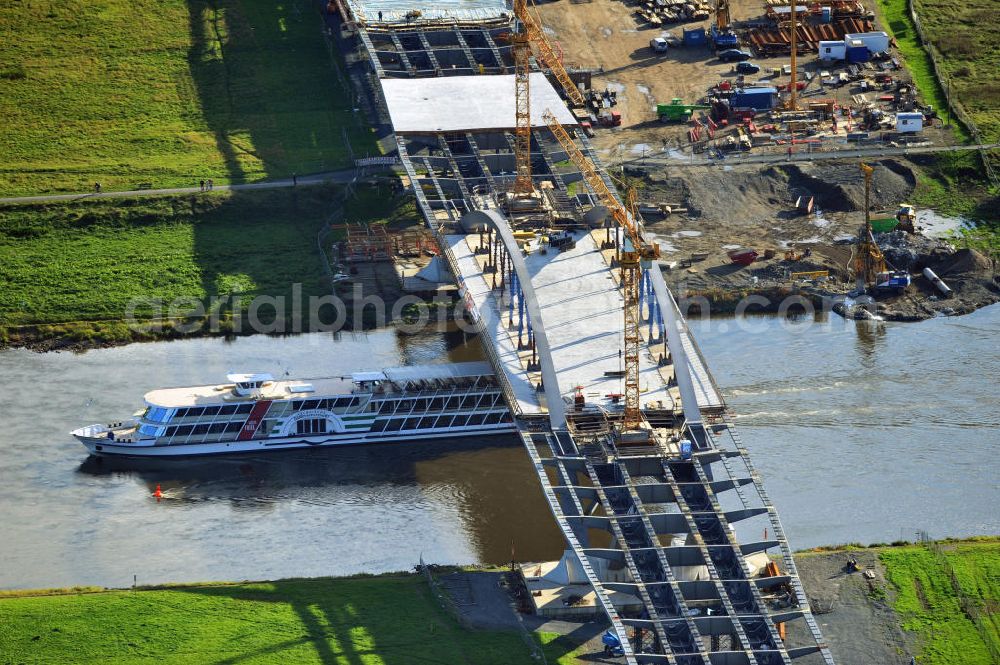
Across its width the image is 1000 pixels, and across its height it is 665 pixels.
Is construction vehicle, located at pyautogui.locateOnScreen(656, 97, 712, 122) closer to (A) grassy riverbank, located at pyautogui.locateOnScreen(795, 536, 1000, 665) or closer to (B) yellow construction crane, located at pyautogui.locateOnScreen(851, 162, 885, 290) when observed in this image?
(B) yellow construction crane, located at pyautogui.locateOnScreen(851, 162, 885, 290)

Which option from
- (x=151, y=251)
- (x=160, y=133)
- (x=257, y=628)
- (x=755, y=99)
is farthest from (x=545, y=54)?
(x=257, y=628)

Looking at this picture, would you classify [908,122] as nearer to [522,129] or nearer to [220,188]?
[522,129]

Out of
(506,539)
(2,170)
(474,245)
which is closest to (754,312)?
(474,245)

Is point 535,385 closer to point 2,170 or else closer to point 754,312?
point 754,312

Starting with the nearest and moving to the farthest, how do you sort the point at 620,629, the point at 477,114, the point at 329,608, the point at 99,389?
1. the point at 620,629
2. the point at 329,608
3. the point at 99,389
4. the point at 477,114

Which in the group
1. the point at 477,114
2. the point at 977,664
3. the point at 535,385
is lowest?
the point at 977,664

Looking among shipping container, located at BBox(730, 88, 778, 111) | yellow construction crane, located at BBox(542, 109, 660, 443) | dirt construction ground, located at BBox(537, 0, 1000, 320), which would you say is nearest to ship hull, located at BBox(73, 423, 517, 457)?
yellow construction crane, located at BBox(542, 109, 660, 443)

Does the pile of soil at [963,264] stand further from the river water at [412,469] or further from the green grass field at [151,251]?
the green grass field at [151,251]
